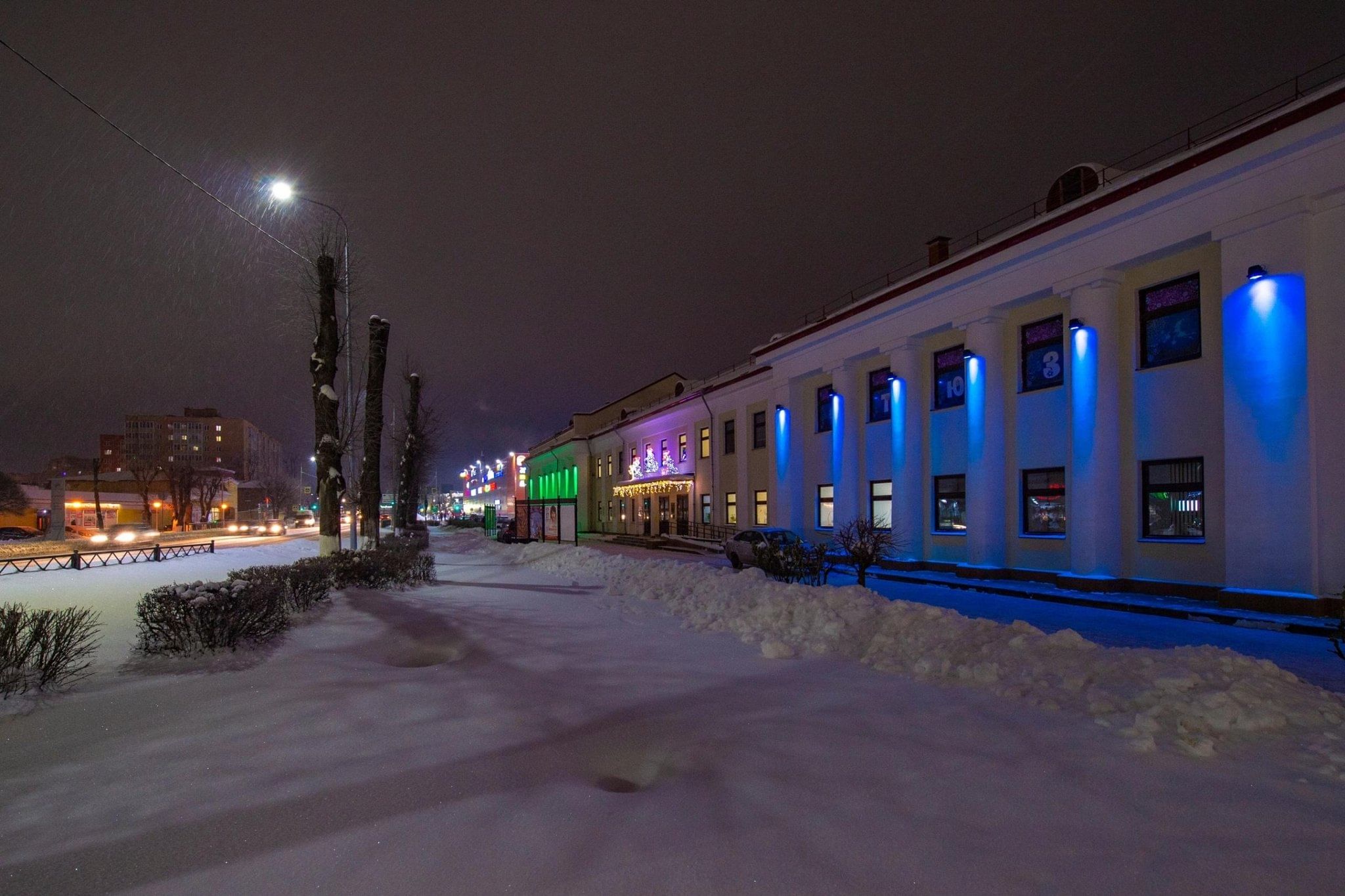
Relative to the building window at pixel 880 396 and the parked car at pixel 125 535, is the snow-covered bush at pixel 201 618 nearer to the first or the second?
the building window at pixel 880 396

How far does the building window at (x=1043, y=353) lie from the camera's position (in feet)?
54.0

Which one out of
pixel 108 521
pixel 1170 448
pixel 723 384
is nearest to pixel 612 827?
pixel 1170 448

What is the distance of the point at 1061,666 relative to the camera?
20.3 feet

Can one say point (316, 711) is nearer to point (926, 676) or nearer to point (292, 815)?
point (292, 815)

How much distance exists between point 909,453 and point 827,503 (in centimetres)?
547

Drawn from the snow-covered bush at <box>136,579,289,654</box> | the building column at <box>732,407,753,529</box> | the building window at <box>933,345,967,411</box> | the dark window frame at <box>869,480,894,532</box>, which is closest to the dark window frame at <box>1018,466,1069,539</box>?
the building window at <box>933,345,967,411</box>

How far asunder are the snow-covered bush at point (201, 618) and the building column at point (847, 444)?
61.0 feet

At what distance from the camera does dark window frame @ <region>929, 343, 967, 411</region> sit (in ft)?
63.8

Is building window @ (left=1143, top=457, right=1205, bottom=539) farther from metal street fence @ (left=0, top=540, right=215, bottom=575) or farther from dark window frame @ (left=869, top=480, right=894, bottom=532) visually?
metal street fence @ (left=0, top=540, right=215, bottom=575)

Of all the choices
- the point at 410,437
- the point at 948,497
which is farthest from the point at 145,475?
the point at 948,497

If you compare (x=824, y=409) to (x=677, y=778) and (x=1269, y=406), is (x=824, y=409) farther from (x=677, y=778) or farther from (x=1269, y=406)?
(x=677, y=778)

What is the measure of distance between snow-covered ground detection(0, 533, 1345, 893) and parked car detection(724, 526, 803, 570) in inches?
539

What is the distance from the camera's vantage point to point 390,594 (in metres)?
13.0

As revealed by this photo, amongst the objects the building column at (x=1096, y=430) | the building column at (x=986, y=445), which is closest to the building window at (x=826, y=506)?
the building column at (x=986, y=445)
